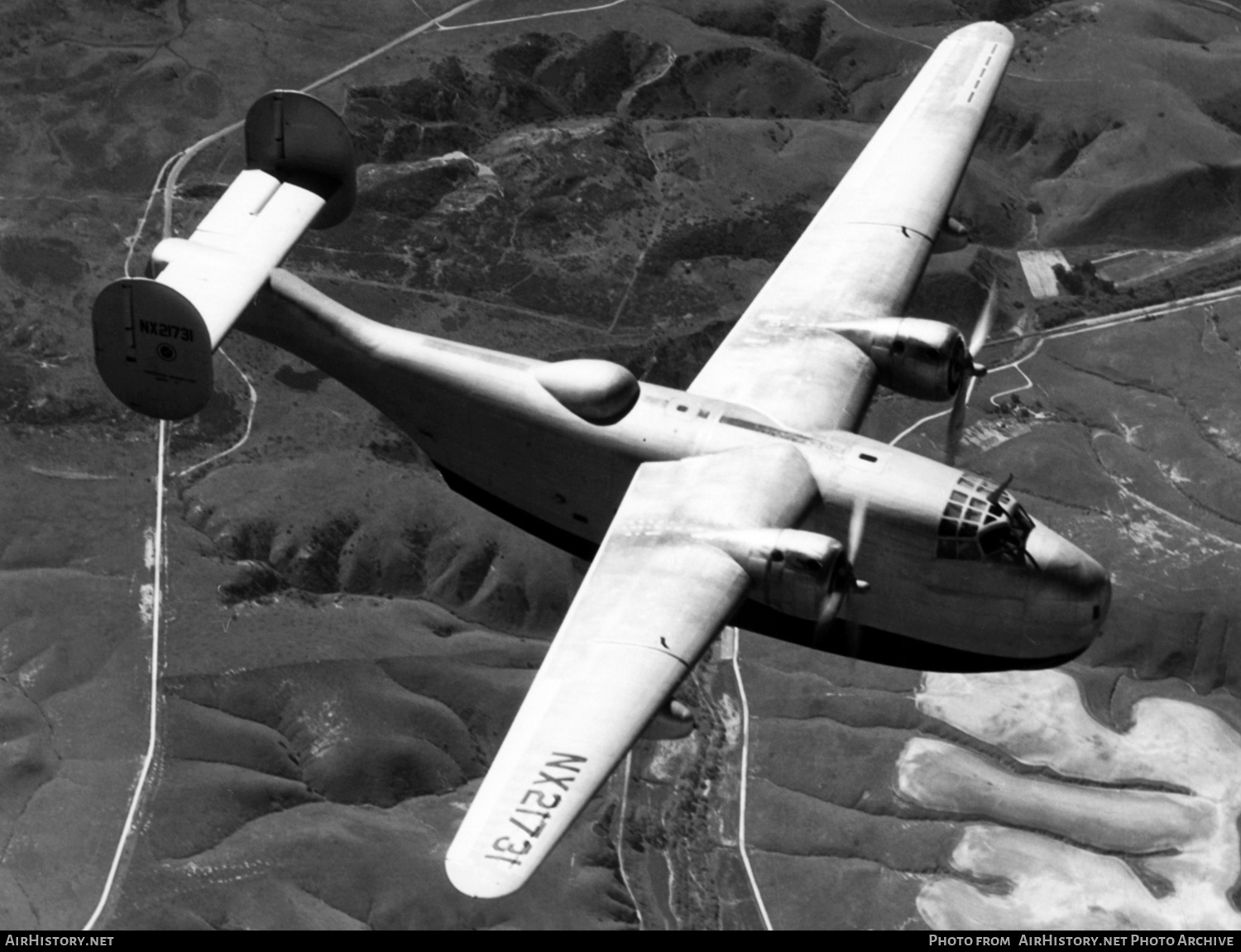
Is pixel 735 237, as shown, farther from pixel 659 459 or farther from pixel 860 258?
pixel 659 459

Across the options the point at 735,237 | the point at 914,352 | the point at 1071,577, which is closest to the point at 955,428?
the point at 914,352

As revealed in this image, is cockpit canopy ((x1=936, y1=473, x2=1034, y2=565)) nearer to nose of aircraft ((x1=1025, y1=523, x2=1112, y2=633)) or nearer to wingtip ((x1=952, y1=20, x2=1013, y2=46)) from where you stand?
nose of aircraft ((x1=1025, y1=523, x2=1112, y2=633))

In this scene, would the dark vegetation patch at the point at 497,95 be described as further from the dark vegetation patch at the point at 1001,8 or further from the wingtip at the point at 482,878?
the wingtip at the point at 482,878

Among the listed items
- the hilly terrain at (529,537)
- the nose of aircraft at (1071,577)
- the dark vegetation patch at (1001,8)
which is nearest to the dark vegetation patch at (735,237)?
the hilly terrain at (529,537)

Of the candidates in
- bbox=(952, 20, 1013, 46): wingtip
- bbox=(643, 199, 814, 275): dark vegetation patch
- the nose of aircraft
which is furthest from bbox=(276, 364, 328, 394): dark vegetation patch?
the nose of aircraft
